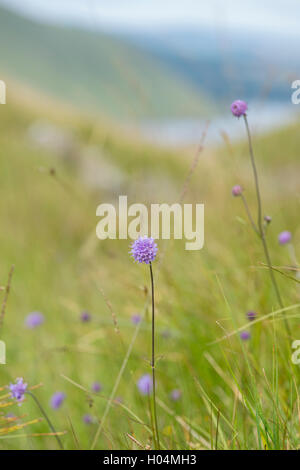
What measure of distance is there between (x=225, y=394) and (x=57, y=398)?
1.60 ft

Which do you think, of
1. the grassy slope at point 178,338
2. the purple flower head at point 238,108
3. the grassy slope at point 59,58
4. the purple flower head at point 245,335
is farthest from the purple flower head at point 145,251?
the grassy slope at point 59,58

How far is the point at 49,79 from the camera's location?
63.8m

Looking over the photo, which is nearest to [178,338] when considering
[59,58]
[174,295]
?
[174,295]

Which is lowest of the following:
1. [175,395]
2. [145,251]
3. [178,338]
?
[175,395]

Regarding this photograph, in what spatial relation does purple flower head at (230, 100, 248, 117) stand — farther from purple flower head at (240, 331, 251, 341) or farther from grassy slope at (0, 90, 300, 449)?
purple flower head at (240, 331, 251, 341)

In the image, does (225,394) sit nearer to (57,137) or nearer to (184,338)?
(184,338)

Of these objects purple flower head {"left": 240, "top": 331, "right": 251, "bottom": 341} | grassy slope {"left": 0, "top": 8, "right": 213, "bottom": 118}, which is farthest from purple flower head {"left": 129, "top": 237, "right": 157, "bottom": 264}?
grassy slope {"left": 0, "top": 8, "right": 213, "bottom": 118}

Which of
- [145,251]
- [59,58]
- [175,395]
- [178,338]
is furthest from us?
[59,58]

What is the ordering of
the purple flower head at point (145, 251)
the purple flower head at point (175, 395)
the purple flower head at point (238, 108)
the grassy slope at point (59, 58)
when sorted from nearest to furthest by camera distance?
the purple flower head at point (145, 251) → the purple flower head at point (238, 108) → the purple flower head at point (175, 395) → the grassy slope at point (59, 58)

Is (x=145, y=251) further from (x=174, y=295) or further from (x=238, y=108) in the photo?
(x=174, y=295)

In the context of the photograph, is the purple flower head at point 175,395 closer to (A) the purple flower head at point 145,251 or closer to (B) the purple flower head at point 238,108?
(A) the purple flower head at point 145,251

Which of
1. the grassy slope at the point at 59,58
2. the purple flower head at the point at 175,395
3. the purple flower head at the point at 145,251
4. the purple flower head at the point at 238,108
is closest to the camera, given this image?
the purple flower head at the point at 145,251

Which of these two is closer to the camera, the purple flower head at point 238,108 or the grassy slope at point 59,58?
the purple flower head at point 238,108

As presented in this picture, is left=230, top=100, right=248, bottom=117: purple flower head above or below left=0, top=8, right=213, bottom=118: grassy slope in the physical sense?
below
